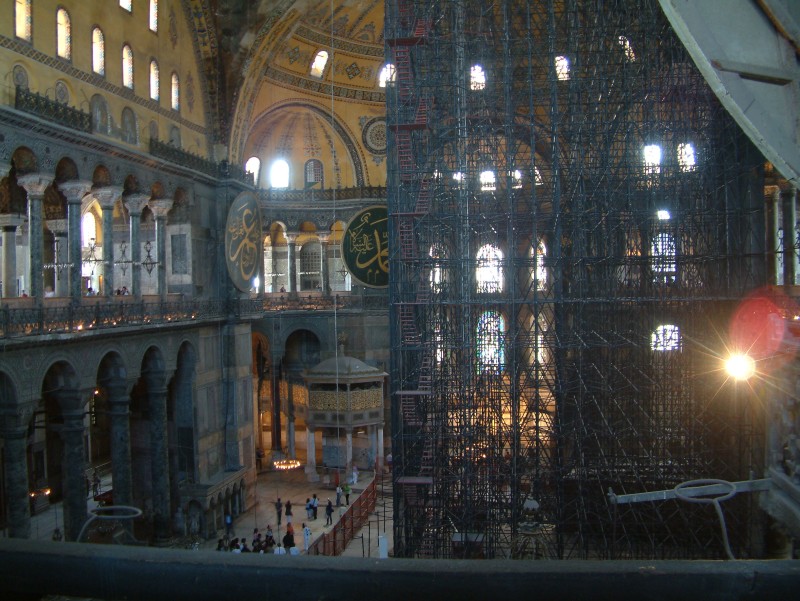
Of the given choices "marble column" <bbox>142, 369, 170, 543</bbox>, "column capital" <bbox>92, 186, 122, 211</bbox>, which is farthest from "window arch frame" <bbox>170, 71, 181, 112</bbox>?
"marble column" <bbox>142, 369, 170, 543</bbox>

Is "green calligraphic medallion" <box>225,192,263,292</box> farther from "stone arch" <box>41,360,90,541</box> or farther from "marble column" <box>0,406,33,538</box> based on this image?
"marble column" <box>0,406,33,538</box>

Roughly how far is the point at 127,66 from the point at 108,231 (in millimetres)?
3498

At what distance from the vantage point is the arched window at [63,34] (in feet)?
44.1

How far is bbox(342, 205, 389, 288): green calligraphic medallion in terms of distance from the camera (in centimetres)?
1988

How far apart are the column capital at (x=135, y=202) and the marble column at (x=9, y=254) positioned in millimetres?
2052

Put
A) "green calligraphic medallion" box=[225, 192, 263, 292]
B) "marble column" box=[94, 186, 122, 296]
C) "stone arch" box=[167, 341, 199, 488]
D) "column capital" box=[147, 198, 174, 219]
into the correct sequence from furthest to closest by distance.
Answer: "green calligraphic medallion" box=[225, 192, 263, 292] → "stone arch" box=[167, 341, 199, 488] → "column capital" box=[147, 198, 174, 219] → "marble column" box=[94, 186, 122, 296]

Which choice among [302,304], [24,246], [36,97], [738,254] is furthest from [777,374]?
[24,246]

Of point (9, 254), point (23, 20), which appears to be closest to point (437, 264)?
point (9, 254)

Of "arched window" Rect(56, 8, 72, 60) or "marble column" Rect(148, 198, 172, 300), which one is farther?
"marble column" Rect(148, 198, 172, 300)

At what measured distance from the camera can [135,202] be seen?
53.1 ft

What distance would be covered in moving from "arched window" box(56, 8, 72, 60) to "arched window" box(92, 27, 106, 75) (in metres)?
0.86

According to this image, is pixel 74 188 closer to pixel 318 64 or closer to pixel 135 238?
pixel 135 238

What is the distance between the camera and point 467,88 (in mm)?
16016

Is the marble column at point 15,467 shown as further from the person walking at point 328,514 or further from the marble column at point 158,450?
the person walking at point 328,514
